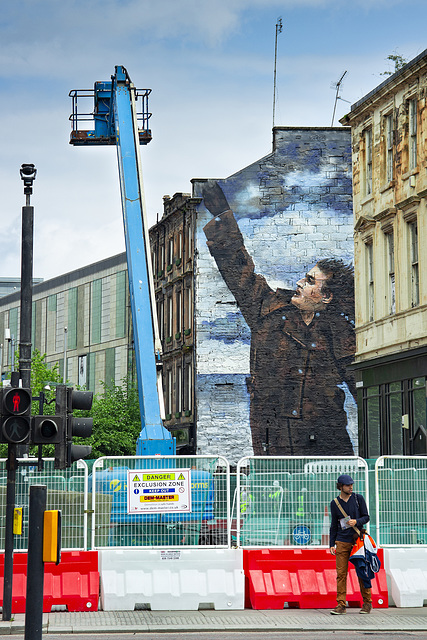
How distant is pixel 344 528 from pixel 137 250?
9899 millimetres

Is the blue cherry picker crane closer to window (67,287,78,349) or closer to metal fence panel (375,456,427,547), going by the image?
metal fence panel (375,456,427,547)

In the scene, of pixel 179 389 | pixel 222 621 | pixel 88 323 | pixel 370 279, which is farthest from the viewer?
pixel 88 323

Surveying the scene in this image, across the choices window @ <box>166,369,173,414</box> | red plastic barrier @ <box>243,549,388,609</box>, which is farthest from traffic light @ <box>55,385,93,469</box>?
window @ <box>166,369,173,414</box>

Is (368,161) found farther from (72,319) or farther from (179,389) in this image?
(72,319)

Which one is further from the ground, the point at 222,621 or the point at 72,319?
the point at 72,319

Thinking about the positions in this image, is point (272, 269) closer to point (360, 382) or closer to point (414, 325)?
point (360, 382)

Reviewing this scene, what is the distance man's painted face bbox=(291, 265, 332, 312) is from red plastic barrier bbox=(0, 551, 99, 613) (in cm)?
3438

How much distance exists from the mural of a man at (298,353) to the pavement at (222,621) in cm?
3272

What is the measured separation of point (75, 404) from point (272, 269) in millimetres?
35834

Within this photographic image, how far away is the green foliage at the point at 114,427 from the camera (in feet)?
180

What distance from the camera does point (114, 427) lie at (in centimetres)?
5612

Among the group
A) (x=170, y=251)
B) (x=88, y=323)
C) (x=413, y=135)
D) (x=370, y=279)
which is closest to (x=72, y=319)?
(x=88, y=323)

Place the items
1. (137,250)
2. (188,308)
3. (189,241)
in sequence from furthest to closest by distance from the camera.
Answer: (189,241), (188,308), (137,250)

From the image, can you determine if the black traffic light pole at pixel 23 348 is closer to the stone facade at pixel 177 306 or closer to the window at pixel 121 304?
the stone facade at pixel 177 306
